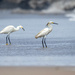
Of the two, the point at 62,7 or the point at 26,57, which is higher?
the point at 62,7

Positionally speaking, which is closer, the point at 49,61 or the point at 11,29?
the point at 49,61

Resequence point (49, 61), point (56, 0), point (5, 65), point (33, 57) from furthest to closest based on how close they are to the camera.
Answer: point (56, 0) < point (33, 57) < point (49, 61) < point (5, 65)

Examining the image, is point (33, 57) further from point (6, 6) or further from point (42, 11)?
point (6, 6)

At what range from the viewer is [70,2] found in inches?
2773
